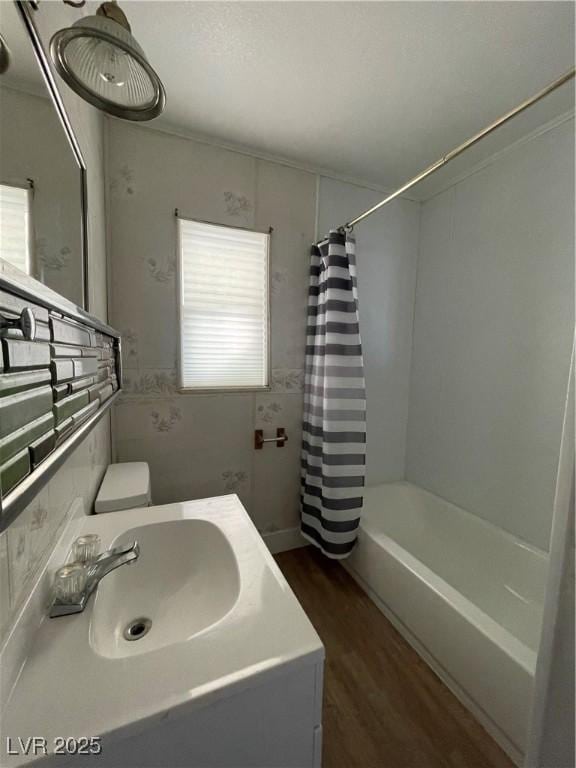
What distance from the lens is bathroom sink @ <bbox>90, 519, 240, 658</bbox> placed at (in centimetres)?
66

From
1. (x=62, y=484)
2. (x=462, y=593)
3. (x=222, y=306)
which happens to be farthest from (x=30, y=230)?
(x=462, y=593)

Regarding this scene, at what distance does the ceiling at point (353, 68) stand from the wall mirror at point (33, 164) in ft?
2.34

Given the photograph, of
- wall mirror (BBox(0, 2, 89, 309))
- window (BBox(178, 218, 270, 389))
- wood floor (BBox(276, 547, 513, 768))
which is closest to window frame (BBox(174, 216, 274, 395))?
window (BBox(178, 218, 270, 389))

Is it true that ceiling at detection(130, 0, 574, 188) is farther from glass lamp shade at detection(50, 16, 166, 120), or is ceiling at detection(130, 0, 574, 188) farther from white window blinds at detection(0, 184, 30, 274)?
white window blinds at detection(0, 184, 30, 274)

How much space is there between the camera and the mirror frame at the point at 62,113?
56 cm

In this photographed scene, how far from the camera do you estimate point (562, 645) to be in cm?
71

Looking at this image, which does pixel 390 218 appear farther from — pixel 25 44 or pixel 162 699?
pixel 162 699

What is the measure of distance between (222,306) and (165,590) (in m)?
1.36

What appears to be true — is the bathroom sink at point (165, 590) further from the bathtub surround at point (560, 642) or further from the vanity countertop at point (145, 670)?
the bathtub surround at point (560, 642)

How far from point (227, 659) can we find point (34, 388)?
0.50m

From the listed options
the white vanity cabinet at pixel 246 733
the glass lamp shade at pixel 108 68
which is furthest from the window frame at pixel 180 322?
the white vanity cabinet at pixel 246 733

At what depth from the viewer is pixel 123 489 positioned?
3.79ft

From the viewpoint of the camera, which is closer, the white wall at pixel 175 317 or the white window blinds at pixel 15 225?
the white window blinds at pixel 15 225

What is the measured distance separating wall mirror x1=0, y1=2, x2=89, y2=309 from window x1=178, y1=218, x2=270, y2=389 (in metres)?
0.82
